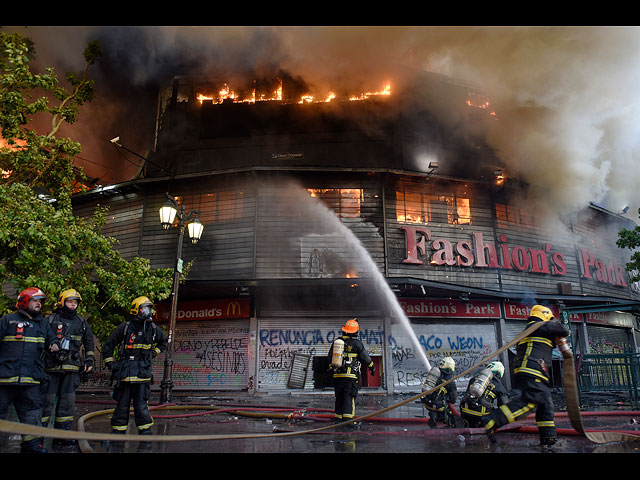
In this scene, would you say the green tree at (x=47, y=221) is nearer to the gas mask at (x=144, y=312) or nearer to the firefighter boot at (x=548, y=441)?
the gas mask at (x=144, y=312)

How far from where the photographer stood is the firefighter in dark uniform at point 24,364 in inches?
171

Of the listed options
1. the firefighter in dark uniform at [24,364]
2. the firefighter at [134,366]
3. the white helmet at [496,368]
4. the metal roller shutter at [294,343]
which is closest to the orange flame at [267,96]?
the metal roller shutter at [294,343]

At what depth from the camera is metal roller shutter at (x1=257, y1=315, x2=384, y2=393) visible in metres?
13.5

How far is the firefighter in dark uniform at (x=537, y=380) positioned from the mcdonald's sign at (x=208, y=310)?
32.7 feet

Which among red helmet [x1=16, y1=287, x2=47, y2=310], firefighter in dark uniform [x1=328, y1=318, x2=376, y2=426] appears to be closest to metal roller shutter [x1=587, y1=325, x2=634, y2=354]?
firefighter in dark uniform [x1=328, y1=318, x2=376, y2=426]

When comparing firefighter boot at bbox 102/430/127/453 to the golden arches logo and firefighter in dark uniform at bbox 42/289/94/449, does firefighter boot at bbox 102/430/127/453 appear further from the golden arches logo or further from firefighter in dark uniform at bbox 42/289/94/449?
the golden arches logo

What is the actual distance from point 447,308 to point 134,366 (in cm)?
1150

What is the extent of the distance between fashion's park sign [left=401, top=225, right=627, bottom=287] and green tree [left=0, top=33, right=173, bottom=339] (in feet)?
26.6

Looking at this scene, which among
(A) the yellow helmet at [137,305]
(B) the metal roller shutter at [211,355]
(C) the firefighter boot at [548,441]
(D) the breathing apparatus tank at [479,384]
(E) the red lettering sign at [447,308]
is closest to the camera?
(C) the firefighter boot at [548,441]

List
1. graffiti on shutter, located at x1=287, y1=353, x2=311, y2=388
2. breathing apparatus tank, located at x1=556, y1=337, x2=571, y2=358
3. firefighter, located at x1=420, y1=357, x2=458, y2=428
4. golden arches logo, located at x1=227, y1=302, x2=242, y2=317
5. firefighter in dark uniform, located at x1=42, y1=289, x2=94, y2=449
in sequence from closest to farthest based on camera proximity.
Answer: breathing apparatus tank, located at x1=556, y1=337, x2=571, y2=358 < firefighter in dark uniform, located at x1=42, y1=289, x2=94, y2=449 < firefighter, located at x1=420, y1=357, x2=458, y2=428 < graffiti on shutter, located at x1=287, y1=353, x2=311, y2=388 < golden arches logo, located at x1=227, y1=302, x2=242, y2=317
